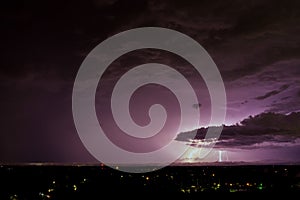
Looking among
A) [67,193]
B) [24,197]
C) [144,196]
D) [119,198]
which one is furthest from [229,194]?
[24,197]

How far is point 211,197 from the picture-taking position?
113375 mm

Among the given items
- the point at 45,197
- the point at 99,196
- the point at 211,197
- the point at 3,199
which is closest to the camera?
the point at 3,199

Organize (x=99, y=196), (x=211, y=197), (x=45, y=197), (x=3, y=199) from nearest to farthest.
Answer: (x=3, y=199)
(x=45, y=197)
(x=99, y=196)
(x=211, y=197)

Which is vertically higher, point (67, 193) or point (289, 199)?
point (67, 193)

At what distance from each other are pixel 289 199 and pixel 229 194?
20314 mm

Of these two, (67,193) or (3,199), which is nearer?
(3,199)

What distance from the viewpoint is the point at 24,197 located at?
9894 cm

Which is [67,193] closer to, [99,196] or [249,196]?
[99,196]

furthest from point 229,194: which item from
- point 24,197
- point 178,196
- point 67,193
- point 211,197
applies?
point 24,197

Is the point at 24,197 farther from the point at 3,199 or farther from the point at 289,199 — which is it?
the point at 289,199

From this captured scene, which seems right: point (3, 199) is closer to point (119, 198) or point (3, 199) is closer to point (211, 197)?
A: point (119, 198)

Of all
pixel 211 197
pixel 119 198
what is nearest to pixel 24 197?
pixel 119 198

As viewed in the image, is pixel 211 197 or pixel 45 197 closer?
pixel 45 197

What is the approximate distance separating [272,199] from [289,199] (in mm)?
4016
